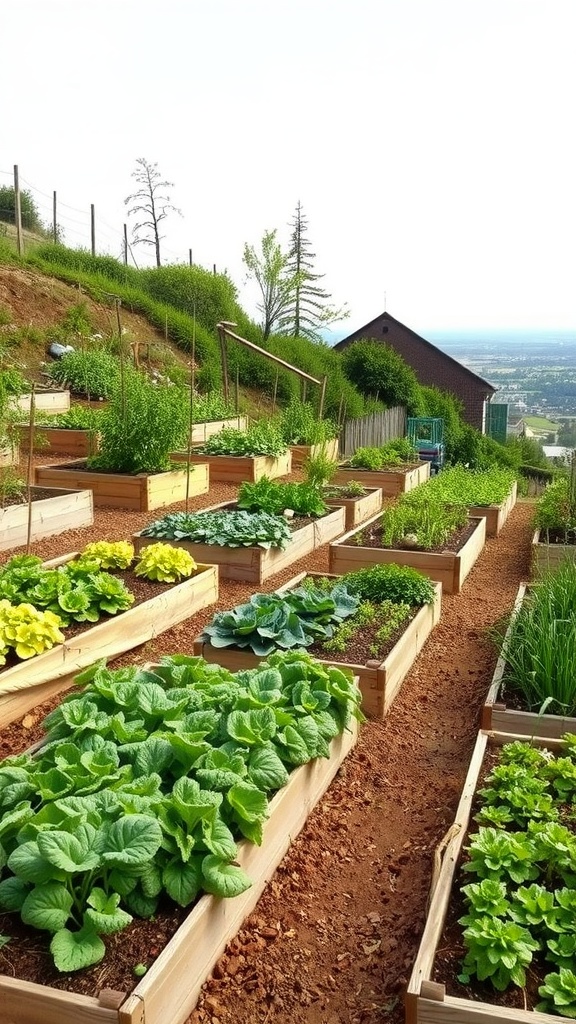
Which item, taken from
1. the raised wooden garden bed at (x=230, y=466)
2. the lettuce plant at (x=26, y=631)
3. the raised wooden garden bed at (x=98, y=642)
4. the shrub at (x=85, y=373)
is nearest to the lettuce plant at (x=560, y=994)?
the raised wooden garden bed at (x=98, y=642)

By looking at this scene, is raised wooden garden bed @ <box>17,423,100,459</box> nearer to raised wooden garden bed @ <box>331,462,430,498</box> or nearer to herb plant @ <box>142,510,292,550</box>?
raised wooden garden bed @ <box>331,462,430,498</box>

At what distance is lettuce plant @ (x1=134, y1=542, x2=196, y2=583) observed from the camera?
5.08 m

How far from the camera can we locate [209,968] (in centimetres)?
223

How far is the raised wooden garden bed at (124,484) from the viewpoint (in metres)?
7.81

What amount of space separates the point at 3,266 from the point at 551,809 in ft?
50.6

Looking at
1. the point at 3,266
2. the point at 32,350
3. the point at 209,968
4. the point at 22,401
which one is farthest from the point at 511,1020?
the point at 3,266

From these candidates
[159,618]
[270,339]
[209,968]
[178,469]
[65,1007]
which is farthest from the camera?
[270,339]

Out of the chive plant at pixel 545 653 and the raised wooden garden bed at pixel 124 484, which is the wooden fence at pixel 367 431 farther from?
the chive plant at pixel 545 653

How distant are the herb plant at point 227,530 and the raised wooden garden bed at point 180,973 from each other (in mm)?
3270

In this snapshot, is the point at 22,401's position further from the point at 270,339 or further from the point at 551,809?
the point at 270,339

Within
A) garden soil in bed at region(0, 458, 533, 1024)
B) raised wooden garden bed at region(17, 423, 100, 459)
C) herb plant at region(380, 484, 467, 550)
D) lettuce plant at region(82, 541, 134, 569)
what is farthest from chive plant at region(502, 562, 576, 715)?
raised wooden garden bed at region(17, 423, 100, 459)

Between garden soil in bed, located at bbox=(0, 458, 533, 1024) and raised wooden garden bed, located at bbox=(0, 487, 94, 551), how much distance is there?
222 centimetres

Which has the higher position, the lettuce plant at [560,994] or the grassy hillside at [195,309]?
the grassy hillside at [195,309]

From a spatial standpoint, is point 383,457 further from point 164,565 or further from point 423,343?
point 423,343
